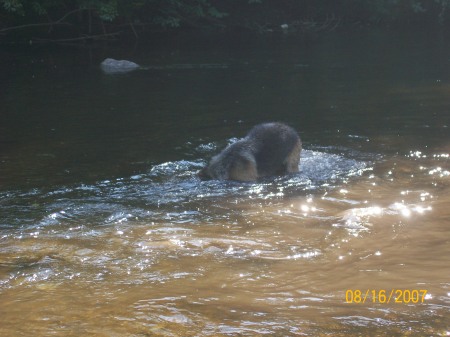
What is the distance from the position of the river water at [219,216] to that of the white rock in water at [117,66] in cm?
382

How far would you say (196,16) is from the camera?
34.0 metres

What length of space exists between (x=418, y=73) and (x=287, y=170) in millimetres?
11000

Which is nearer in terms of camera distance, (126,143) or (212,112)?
(126,143)

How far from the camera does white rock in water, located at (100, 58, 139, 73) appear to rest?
2136 cm

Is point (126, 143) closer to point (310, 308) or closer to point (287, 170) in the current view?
point (287, 170)

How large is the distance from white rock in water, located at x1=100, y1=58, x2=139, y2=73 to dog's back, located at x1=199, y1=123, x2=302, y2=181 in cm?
1208

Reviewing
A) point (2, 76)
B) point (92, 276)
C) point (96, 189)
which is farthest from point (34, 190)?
point (2, 76)

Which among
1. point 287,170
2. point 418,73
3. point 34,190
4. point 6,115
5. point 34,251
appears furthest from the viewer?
point 418,73

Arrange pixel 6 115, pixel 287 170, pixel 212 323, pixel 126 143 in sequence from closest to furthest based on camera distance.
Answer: pixel 212 323 → pixel 287 170 → pixel 126 143 → pixel 6 115

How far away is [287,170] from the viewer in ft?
31.8

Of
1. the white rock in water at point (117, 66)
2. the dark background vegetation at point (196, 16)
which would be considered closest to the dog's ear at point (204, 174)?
the white rock in water at point (117, 66)
